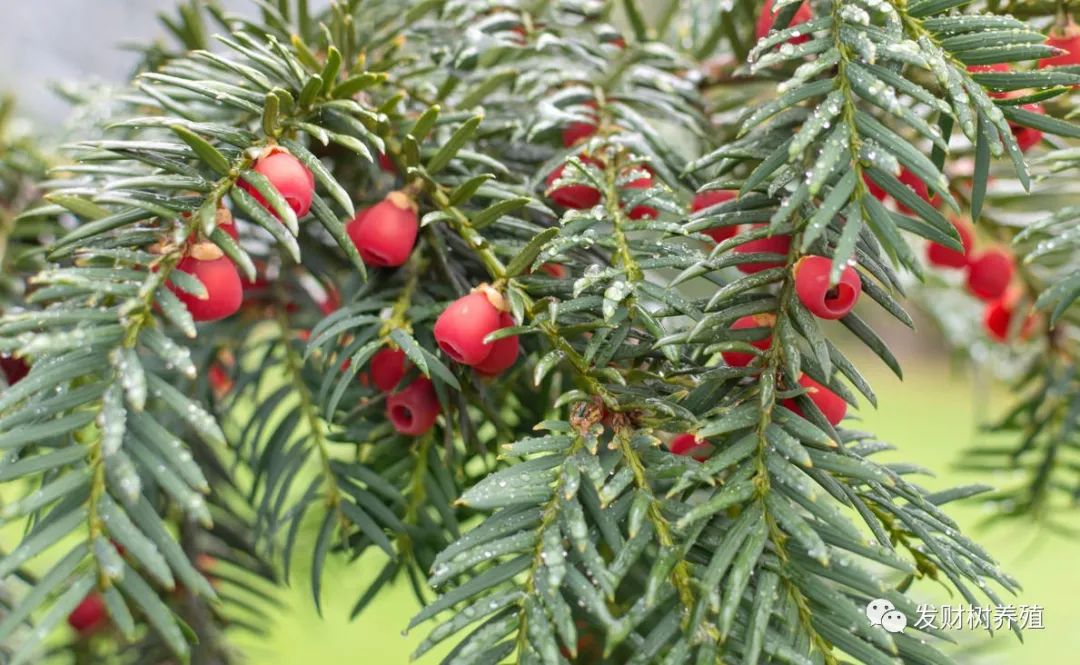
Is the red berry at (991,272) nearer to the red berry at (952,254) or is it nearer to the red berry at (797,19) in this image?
the red berry at (952,254)

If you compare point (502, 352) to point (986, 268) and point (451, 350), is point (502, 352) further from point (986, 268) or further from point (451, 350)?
point (986, 268)

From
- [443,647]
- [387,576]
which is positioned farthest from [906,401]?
[387,576]

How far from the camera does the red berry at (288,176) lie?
1.00 ft

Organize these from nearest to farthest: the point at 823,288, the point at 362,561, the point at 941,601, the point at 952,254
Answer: the point at 823,288 < the point at 952,254 < the point at 941,601 < the point at 362,561

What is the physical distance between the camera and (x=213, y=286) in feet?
1.01

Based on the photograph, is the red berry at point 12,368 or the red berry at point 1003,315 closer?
the red berry at point 12,368

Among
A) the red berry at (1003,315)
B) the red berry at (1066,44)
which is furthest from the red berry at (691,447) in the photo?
the red berry at (1003,315)

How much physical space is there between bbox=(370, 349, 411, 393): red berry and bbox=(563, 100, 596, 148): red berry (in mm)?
124

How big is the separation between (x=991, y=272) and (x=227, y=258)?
1.45 feet

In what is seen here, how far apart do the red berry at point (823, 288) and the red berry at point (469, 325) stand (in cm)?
11

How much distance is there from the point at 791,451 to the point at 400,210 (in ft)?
0.57

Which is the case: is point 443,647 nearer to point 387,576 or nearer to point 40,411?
point 387,576

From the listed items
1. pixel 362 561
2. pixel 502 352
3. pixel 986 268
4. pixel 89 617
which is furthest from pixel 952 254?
pixel 362 561

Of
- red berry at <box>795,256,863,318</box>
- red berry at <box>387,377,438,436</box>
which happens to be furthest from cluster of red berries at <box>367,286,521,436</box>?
red berry at <box>795,256,863,318</box>
